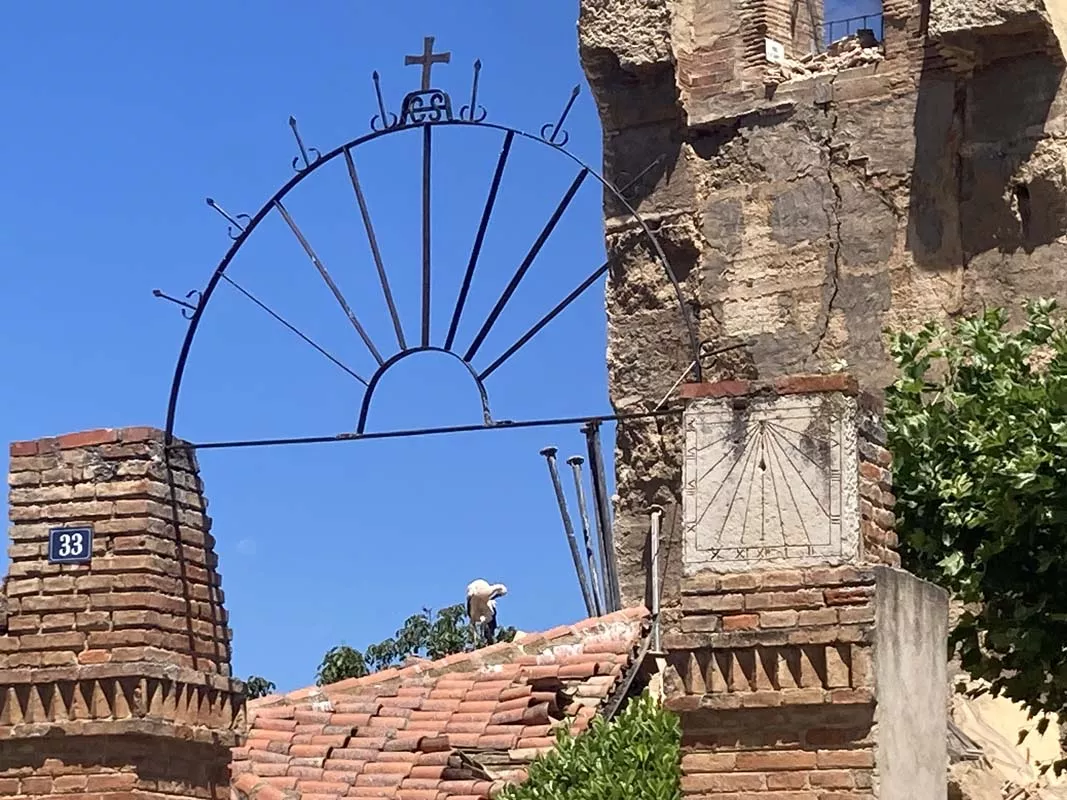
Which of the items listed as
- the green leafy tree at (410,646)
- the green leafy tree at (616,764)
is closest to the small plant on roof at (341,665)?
the green leafy tree at (410,646)

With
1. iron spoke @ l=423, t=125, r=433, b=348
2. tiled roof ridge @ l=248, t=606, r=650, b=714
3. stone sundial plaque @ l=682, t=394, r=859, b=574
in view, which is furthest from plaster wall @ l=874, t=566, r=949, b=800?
tiled roof ridge @ l=248, t=606, r=650, b=714

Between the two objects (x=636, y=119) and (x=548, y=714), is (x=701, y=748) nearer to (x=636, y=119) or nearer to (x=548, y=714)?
(x=548, y=714)

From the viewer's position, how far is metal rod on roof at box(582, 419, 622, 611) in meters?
21.0

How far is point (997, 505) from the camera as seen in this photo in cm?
1234

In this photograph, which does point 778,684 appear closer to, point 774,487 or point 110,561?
point 774,487

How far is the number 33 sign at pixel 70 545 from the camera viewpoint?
392 inches

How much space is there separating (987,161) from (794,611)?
11833 millimetres

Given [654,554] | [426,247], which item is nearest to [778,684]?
[426,247]

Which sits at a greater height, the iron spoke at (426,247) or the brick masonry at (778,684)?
the iron spoke at (426,247)

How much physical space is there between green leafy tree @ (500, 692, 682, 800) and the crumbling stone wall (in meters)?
7.72

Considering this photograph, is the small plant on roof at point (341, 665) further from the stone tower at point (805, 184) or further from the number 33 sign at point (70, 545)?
the number 33 sign at point (70, 545)

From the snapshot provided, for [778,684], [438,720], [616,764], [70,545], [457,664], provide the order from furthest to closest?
[457,664]
[438,720]
[616,764]
[70,545]
[778,684]

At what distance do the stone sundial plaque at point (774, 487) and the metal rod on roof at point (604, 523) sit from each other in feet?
37.6

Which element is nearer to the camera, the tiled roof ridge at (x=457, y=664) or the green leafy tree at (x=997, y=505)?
the green leafy tree at (x=997, y=505)
